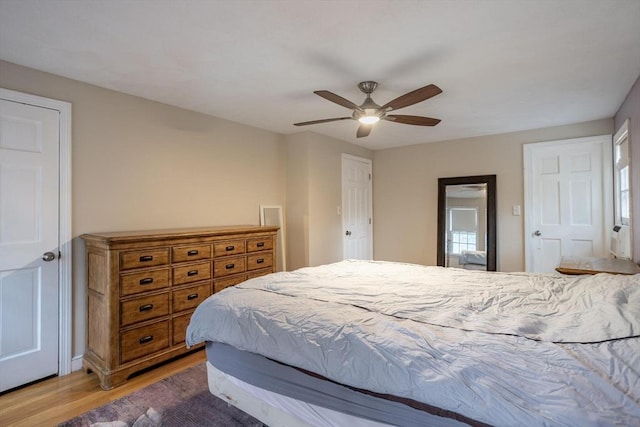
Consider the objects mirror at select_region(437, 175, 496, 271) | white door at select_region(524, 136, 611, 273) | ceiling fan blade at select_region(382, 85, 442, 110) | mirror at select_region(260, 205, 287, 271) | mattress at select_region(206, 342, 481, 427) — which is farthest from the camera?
mirror at select_region(437, 175, 496, 271)

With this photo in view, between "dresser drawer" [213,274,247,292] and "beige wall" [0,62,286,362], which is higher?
"beige wall" [0,62,286,362]

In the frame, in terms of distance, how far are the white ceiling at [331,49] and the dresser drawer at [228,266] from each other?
155 centimetres

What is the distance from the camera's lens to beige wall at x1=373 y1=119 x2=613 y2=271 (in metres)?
4.33

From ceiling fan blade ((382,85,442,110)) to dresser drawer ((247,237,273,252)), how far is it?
1.88 m

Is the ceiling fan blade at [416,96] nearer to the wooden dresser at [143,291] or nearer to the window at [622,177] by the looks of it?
the wooden dresser at [143,291]

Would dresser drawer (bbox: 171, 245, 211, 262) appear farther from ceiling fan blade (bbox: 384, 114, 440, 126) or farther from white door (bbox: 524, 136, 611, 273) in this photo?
white door (bbox: 524, 136, 611, 273)

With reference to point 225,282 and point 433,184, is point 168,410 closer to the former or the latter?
point 225,282

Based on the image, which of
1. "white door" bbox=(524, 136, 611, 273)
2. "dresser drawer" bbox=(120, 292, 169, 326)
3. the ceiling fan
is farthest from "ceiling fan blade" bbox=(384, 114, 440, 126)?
"dresser drawer" bbox=(120, 292, 169, 326)

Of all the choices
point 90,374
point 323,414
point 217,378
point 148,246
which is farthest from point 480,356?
point 90,374

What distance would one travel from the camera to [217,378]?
80.8 inches

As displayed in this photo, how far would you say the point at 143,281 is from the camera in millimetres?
2561

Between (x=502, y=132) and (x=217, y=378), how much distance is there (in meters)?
4.44

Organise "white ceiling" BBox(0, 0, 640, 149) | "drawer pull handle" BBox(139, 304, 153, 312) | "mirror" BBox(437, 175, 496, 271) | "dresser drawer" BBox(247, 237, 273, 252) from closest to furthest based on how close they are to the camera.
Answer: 1. "white ceiling" BBox(0, 0, 640, 149)
2. "drawer pull handle" BBox(139, 304, 153, 312)
3. "dresser drawer" BBox(247, 237, 273, 252)
4. "mirror" BBox(437, 175, 496, 271)

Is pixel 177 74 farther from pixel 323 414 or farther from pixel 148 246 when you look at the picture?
pixel 323 414
